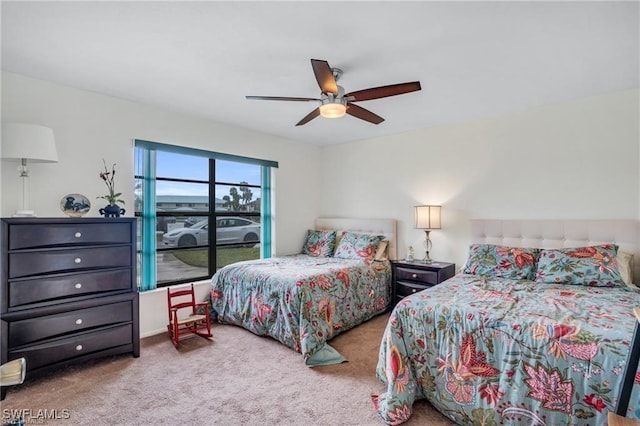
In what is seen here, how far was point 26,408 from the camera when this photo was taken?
2.09m

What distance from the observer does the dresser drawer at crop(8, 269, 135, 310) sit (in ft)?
7.67

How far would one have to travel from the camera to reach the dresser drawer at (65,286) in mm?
2338

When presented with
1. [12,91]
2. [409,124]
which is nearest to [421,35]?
[409,124]

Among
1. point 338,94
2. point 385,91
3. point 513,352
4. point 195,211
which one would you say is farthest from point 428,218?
point 195,211

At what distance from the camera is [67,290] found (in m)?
2.55

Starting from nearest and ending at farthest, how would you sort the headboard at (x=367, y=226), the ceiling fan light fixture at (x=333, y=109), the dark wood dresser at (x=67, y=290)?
the dark wood dresser at (x=67, y=290)
the ceiling fan light fixture at (x=333, y=109)
the headboard at (x=367, y=226)

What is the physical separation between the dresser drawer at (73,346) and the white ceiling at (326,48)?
7.25ft

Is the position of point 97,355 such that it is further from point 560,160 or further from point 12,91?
point 560,160

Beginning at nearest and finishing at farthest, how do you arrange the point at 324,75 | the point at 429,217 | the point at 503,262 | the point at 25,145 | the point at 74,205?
the point at 324,75
the point at 25,145
the point at 74,205
the point at 503,262
the point at 429,217

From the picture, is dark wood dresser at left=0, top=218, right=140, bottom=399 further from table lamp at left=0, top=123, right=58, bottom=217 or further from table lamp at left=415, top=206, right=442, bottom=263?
table lamp at left=415, top=206, right=442, bottom=263

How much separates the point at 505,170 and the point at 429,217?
1.00 metres

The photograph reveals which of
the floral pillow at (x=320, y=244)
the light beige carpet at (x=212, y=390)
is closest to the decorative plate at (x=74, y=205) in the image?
the light beige carpet at (x=212, y=390)

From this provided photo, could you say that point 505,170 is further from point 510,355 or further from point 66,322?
point 66,322

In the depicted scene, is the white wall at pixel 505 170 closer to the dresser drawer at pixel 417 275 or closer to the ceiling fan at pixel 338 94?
the dresser drawer at pixel 417 275
